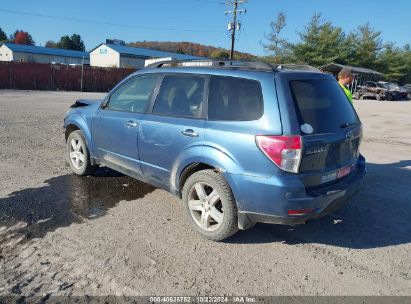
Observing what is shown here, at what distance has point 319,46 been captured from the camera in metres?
52.2

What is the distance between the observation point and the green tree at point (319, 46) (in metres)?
51.8

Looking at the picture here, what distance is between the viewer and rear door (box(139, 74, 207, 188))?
399cm

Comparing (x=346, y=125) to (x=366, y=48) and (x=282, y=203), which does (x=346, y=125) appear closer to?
(x=282, y=203)

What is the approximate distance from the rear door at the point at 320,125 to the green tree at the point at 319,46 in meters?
50.2

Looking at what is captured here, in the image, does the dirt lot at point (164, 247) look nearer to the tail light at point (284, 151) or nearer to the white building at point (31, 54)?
the tail light at point (284, 151)

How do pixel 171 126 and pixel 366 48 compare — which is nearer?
pixel 171 126

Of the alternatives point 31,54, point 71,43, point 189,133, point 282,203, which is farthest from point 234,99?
point 71,43

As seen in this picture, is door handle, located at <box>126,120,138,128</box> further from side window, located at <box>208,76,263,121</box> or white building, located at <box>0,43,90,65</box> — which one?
white building, located at <box>0,43,90,65</box>

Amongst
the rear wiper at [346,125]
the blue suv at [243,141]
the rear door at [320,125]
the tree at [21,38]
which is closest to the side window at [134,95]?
the blue suv at [243,141]

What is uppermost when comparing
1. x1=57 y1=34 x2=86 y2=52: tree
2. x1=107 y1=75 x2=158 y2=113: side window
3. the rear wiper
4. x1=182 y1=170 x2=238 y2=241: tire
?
x1=57 y1=34 x2=86 y2=52: tree

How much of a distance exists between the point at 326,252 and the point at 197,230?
135 cm

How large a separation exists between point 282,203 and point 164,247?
4.21 feet

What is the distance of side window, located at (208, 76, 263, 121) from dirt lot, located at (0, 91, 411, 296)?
4.43ft

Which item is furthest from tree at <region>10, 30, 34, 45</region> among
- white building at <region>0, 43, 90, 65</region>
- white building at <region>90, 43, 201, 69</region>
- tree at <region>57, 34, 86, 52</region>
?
white building at <region>90, 43, 201, 69</region>
